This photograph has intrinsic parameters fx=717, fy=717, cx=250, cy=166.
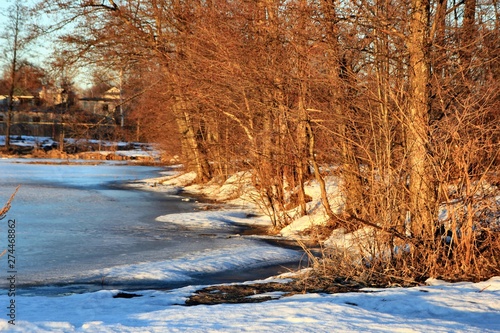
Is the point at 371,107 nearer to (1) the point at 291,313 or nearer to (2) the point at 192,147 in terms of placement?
(1) the point at 291,313

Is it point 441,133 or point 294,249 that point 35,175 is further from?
point 441,133

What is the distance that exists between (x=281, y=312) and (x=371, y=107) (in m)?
6.55

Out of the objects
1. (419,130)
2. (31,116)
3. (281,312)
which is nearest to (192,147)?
(419,130)

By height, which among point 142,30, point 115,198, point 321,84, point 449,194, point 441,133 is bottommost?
point 115,198

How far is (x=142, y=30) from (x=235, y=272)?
15953 mm

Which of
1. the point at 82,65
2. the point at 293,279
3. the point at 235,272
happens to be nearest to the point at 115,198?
the point at 82,65

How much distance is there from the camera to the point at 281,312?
7121mm

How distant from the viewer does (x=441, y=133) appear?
1016cm

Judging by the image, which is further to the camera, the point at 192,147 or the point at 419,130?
the point at 192,147

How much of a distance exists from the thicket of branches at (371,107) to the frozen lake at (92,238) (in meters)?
2.48

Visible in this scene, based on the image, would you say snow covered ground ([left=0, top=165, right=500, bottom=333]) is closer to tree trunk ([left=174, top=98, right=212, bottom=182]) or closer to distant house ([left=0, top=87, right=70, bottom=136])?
tree trunk ([left=174, top=98, right=212, bottom=182])

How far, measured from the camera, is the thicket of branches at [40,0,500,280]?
9.80 meters

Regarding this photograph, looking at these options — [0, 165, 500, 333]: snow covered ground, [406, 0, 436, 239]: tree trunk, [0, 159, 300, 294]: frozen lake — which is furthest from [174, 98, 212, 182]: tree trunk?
[0, 165, 500, 333]: snow covered ground

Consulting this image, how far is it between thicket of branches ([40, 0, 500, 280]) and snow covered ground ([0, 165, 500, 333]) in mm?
1060
